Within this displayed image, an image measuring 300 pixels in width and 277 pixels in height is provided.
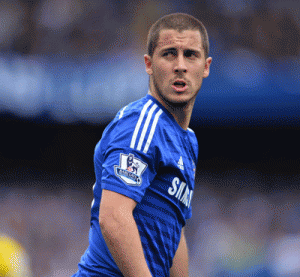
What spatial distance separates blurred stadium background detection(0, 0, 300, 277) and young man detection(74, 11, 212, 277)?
199 inches

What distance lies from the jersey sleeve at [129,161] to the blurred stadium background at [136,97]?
5.38 metres

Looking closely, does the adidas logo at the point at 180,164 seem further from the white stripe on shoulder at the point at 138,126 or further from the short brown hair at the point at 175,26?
the short brown hair at the point at 175,26

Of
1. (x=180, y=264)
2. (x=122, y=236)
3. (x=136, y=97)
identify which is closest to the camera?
(x=122, y=236)

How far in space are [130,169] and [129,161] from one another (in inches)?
1.2

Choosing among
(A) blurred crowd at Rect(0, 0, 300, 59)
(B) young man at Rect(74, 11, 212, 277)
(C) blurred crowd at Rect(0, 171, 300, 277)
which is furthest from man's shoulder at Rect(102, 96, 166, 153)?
(A) blurred crowd at Rect(0, 0, 300, 59)

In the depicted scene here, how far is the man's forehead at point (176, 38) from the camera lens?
2191mm

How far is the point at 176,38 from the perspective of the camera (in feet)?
7.19

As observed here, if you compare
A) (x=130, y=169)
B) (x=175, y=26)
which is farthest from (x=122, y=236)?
(x=175, y=26)

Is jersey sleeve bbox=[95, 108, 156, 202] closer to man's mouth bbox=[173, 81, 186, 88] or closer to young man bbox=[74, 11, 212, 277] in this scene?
young man bbox=[74, 11, 212, 277]

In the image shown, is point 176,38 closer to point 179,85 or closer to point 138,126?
point 179,85

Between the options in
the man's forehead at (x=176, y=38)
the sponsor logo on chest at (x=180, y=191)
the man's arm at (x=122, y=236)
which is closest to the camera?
the man's arm at (x=122, y=236)

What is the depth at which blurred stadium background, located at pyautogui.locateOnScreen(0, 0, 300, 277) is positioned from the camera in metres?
7.27

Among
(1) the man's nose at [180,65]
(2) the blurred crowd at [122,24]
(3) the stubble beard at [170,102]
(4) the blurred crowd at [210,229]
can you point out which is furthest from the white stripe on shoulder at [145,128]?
(2) the blurred crowd at [122,24]

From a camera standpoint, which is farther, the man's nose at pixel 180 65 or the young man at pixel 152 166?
the man's nose at pixel 180 65
